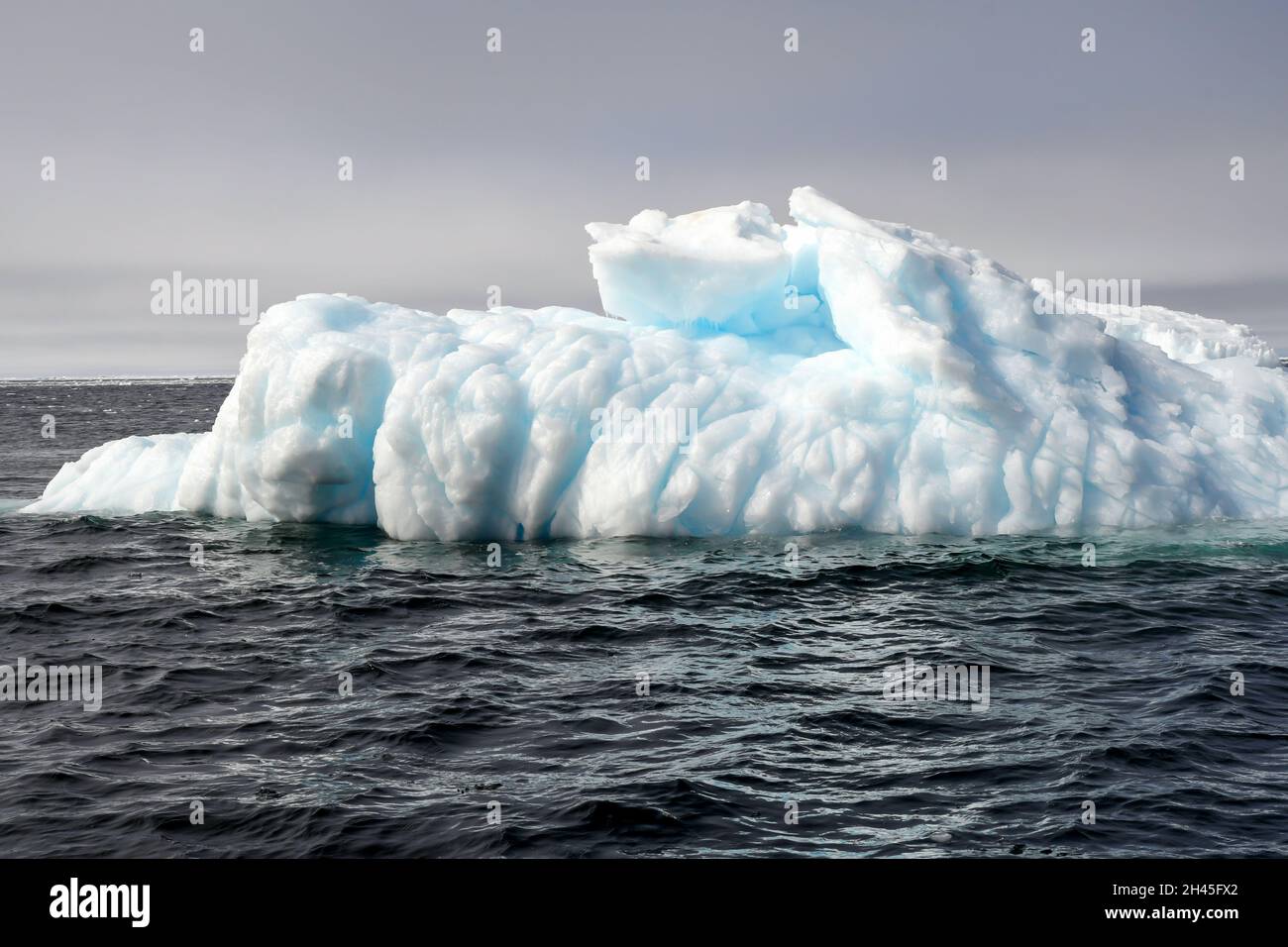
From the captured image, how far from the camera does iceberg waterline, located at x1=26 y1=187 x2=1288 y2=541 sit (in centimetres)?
1491

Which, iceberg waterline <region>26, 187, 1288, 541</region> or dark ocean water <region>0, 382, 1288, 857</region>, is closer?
dark ocean water <region>0, 382, 1288, 857</region>

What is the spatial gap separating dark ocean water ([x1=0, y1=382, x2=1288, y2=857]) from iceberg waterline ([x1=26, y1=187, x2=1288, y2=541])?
689mm

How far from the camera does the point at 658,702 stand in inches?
355

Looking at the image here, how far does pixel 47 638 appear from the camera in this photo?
11656 millimetres

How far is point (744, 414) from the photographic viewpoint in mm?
15273

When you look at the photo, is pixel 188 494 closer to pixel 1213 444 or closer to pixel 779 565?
pixel 779 565

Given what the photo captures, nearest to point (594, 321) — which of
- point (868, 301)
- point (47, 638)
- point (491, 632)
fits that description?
point (868, 301)

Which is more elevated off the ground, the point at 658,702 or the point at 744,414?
the point at 744,414

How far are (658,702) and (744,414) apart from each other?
7.01 m

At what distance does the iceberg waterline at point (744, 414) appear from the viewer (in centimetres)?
1491

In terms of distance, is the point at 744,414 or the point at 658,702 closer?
the point at 658,702

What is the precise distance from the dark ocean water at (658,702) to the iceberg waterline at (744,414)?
689 mm

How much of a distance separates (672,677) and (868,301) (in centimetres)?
842

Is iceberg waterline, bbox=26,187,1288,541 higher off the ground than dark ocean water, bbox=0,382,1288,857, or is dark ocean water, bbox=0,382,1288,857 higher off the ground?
iceberg waterline, bbox=26,187,1288,541
